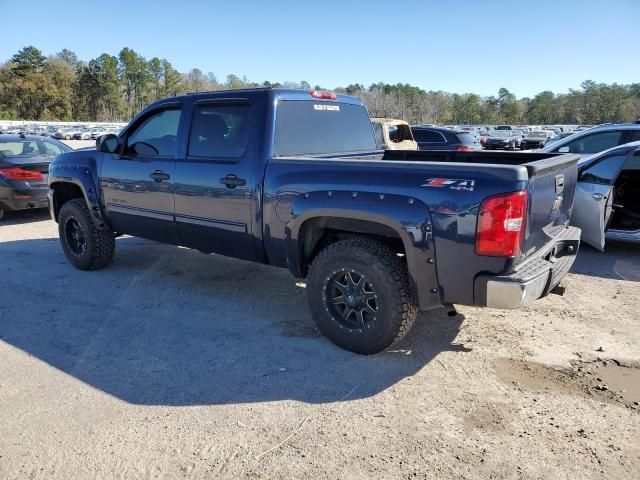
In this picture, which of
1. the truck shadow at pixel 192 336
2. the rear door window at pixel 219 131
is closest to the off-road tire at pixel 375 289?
the truck shadow at pixel 192 336

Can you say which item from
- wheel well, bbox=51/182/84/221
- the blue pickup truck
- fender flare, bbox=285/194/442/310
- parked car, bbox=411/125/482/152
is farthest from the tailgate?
parked car, bbox=411/125/482/152

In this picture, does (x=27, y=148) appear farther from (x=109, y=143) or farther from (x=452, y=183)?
(x=452, y=183)

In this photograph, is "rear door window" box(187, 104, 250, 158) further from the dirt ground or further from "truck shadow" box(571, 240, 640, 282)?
"truck shadow" box(571, 240, 640, 282)

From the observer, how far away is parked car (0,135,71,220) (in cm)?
892

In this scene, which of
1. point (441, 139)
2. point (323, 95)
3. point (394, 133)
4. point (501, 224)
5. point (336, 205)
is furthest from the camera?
point (441, 139)

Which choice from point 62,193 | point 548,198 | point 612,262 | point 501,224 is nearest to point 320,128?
point 548,198

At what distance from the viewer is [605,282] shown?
19.2 feet

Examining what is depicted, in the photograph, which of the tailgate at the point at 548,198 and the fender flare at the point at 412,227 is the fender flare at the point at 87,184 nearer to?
the fender flare at the point at 412,227

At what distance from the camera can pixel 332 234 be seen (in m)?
4.22

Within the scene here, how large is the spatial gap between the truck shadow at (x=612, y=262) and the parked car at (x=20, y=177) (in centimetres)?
858

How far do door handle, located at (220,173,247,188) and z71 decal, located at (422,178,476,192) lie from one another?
168 cm

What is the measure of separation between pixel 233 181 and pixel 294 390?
1.88 metres

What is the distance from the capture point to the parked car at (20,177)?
8.92 metres

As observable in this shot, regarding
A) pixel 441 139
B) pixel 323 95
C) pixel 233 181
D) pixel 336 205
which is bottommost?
pixel 336 205
